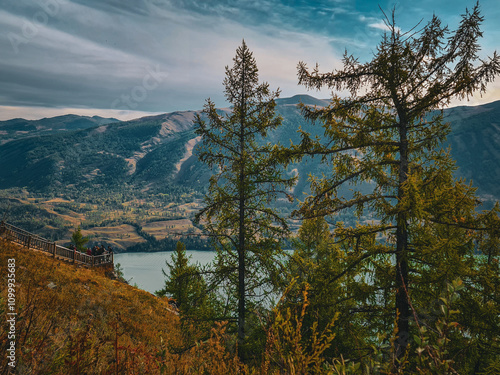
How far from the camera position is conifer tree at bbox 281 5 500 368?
20.2 ft

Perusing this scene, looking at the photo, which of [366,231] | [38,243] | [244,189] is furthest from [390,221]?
[38,243]

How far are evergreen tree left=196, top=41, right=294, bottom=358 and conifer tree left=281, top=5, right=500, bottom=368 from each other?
3.06 metres

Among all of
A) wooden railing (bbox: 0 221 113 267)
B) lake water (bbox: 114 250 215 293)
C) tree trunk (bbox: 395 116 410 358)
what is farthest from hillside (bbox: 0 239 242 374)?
lake water (bbox: 114 250 215 293)

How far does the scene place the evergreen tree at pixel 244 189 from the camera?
36.1 feet

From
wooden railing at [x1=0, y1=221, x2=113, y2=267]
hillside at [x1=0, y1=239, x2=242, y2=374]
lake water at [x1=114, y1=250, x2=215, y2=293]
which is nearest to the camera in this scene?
hillside at [x1=0, y1=239, x2=242, y2=374]

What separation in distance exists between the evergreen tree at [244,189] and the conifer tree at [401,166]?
306 centimetres

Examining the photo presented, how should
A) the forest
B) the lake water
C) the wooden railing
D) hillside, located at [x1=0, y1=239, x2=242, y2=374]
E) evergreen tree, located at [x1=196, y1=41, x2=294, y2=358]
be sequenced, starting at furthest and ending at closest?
the lake water
the wooden railing
evergreen tree, located at [x1=196, y1=41, x2=294, y2=358]
the forest
hillside, located at [x1=0, y1=239, x2=242, y2=374]

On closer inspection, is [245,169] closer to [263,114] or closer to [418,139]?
[263,114]

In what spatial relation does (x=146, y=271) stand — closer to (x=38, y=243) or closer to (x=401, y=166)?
(x=38, y=243)

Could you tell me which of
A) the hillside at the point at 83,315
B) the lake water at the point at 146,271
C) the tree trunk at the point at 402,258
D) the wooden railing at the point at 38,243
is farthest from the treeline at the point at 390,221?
the lake water at the point at 146,271

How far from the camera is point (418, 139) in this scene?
7543mm

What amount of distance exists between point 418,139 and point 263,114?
5889 millimetres

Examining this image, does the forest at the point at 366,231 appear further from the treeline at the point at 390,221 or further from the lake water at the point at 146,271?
the lake water at the point at 146,271

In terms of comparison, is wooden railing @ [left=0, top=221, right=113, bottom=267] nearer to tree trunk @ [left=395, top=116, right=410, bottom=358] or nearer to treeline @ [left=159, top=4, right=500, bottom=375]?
treeline @ [left=159, top=4, right=500, bottom=375]
